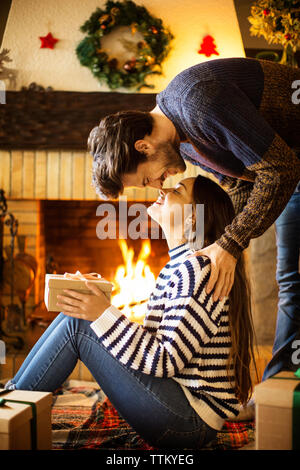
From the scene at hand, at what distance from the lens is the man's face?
118cm

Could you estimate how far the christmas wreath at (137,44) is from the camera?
227 centimetres

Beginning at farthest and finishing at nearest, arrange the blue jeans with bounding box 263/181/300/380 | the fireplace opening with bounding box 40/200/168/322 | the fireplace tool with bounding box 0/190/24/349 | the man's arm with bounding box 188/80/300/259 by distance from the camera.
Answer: the fireplace opening with bounding box 40/200/168/322
the fireplace tool with bounding box 0/190/24/349
the blue jeans with bounding box 263/181/300/380
the man's arm with bounding box 188/80/300/259

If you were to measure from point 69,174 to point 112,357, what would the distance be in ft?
4.78

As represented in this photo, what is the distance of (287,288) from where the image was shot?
4.72 feet

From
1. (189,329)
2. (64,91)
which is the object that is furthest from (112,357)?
(64,91)

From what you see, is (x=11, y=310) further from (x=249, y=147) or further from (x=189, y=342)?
(x=249, y=147)

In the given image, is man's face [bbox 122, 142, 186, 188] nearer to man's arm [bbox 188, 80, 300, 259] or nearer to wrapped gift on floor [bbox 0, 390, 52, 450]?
man's arm [bbox 188, 80, 300, 259]

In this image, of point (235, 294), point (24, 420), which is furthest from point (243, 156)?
point (24, 420)

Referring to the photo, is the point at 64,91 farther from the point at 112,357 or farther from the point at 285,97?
the point at 112,357

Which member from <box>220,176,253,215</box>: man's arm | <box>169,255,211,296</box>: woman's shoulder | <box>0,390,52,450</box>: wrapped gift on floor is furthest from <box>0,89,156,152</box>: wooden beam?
<box>0,390,52,450</box>: wrapped gift on floor

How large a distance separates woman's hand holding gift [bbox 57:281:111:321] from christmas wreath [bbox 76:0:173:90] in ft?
4.86

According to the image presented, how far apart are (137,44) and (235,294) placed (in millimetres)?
1618

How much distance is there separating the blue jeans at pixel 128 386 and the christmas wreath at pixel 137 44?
1.52 metres

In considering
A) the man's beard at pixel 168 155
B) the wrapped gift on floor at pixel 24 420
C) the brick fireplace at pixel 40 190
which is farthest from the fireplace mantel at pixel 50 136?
the wrapped gift on floor at pixel 24 420
